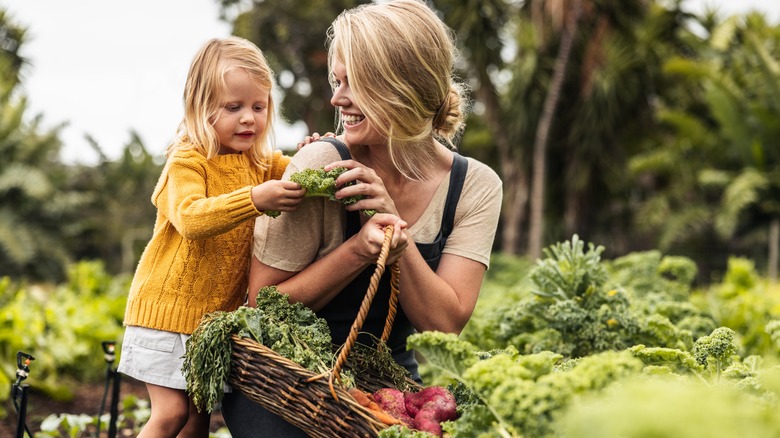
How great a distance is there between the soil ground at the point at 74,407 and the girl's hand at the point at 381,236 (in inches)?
107

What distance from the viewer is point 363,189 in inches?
84.1

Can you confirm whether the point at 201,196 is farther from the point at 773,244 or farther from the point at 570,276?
the point at 773,244

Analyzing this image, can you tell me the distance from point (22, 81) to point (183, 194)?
18308 mm

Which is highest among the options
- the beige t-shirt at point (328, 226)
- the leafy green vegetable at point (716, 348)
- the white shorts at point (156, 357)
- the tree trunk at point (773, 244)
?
the tree trunk at point (773, 244)

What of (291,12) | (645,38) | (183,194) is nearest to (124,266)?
(291,12)

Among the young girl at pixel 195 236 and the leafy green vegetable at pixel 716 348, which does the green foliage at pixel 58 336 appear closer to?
the young girl at pixel 195 236

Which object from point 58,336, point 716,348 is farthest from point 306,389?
point 58,336

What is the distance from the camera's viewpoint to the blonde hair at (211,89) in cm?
261

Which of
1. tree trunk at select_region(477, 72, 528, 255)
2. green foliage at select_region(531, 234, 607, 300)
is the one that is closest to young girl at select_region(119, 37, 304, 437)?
green foliage at select_region(531, 234, 607, 300)

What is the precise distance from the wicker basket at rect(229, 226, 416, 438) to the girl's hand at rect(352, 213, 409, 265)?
36 mm

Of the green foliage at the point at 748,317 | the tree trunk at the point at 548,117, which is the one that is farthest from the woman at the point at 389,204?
the tree trunk at the point at 548,117

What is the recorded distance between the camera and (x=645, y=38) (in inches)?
637

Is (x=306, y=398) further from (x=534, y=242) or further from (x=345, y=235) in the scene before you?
(x=534, y=242)

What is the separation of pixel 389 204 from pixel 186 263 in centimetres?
72
